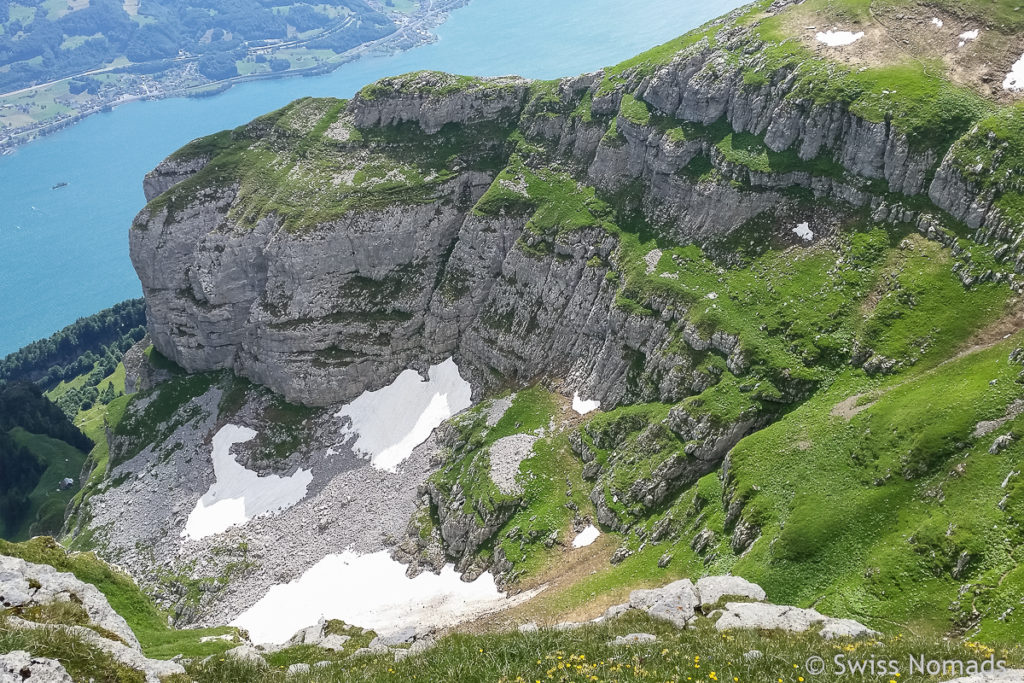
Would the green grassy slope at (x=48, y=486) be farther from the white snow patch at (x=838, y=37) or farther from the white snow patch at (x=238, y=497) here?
the white snow patch at (x=838, y=37)

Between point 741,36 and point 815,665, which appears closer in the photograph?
point 815,665

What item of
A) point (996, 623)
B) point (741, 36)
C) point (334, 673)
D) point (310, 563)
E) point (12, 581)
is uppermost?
point (741, 36)

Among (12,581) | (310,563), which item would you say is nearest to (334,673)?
(12,581)

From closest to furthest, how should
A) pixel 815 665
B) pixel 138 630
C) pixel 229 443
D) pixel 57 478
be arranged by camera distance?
pixel 815 665 → pixel 138 630 → pixel 229 443 → pixel 57 478

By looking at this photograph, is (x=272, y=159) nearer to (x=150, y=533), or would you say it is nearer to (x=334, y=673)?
(x=150, y=533)

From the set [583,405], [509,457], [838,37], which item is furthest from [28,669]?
[838,37]

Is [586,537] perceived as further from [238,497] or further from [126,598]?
[238,497]

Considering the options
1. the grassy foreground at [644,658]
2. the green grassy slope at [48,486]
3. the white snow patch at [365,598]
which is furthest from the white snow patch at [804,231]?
the green grassy slope at [48,486]
